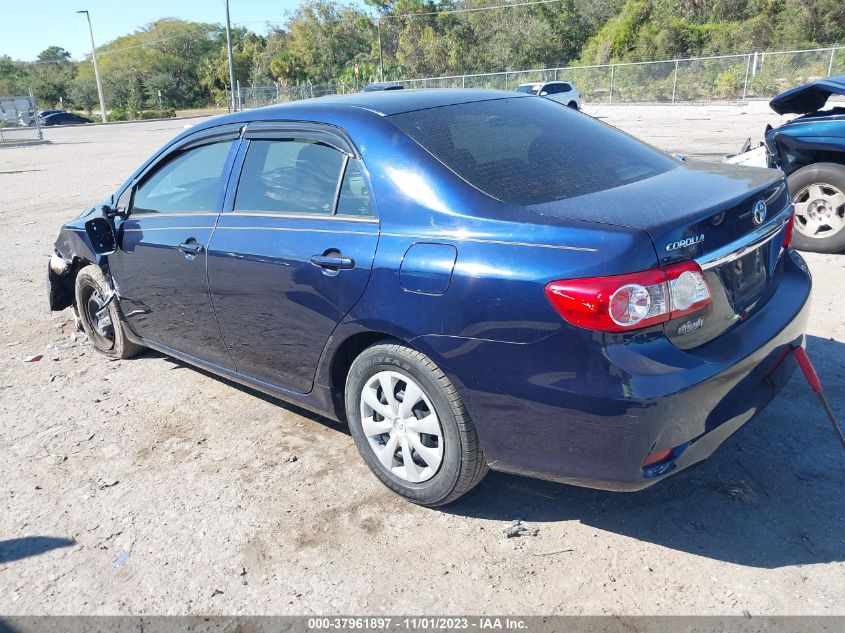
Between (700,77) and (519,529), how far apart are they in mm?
33426

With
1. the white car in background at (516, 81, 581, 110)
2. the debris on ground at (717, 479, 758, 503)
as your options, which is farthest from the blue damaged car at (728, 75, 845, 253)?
the white car in background at (516, 81, 581, 110)

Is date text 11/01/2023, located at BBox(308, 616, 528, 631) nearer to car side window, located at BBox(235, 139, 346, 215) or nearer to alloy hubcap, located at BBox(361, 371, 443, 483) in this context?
alloy hubcap, located at BBox(361, 371, 443, 483)

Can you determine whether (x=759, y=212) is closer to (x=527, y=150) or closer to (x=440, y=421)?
(x=527, y=150)

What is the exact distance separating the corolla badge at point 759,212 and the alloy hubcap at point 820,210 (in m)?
3.96

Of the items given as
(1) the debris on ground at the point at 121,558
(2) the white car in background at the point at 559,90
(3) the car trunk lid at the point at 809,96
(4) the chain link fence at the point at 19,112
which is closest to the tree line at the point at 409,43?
(2) the white car in background at the point at 559,90

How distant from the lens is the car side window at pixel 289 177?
3.36 metres

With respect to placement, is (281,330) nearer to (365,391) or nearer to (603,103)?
(365,391)

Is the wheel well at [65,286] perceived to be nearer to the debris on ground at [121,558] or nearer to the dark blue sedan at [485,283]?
the dark blue sedan at [485,283]

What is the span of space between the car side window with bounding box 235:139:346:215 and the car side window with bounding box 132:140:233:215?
26cm

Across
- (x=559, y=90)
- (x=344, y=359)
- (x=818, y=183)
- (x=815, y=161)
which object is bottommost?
(x=344, y=359)

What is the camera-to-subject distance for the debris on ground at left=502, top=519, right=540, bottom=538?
9.81ft

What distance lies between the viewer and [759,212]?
288cm

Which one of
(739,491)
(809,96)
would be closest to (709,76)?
(809,96)

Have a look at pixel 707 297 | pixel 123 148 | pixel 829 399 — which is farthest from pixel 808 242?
pixel 123 148
